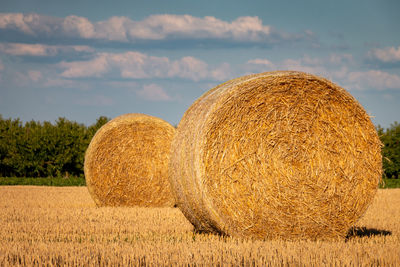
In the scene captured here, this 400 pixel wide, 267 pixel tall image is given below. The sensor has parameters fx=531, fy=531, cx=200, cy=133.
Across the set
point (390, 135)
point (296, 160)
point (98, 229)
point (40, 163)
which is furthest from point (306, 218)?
point (390, 135)

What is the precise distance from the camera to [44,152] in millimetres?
30891

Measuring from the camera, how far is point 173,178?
9500 millimetres

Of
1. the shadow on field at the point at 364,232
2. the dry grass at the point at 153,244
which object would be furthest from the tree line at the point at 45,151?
the shadow on field at the point at 364,232

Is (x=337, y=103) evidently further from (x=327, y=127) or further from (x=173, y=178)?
(x=173, y=178)

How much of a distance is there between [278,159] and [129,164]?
678cm

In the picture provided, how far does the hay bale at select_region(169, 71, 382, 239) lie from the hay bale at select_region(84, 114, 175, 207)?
5.50 m

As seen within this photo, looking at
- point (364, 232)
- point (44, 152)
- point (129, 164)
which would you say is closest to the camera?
point (364, 232)

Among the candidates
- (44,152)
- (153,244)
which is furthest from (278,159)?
(44,152)

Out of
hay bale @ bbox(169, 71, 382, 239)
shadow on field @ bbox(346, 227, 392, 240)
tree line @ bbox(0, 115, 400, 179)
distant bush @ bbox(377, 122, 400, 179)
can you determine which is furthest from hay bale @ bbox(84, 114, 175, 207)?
distant bush @ bbox(377, 122, 400, 179)

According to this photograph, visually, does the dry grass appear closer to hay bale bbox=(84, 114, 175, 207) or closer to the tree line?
hay bale bbox=(84, 114, 175, 207)

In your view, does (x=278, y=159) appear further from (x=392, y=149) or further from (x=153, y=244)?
(x=392, y=149)

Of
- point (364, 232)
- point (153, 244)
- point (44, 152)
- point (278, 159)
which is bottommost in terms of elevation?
point (153, 244)

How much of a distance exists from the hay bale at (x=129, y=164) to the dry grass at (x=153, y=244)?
7.04 feet

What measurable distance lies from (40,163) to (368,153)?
2510 cm
